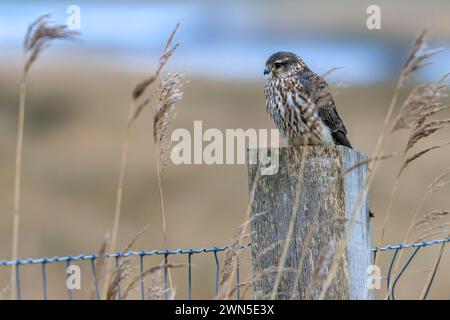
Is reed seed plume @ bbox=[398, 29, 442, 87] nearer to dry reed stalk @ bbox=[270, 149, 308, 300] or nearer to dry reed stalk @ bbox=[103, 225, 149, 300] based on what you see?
dry reed stalk @ bbox=[270, 149, 308, 300]

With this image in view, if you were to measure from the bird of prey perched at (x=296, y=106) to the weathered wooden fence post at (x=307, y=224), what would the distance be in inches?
74.6

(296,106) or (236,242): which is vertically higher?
(296,106)

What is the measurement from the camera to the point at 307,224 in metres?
4.06

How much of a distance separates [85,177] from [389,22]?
1354 inches

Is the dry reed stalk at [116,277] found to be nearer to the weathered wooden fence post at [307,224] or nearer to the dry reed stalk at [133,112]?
the dry reed stalk at [133,112]

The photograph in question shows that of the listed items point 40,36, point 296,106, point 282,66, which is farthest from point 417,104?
point 282,66

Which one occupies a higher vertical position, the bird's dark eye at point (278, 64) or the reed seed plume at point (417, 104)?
the bird's dark eye at point (278, 64)

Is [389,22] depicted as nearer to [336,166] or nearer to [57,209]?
[57,209]

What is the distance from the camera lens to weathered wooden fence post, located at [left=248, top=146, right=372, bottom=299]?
158 inches

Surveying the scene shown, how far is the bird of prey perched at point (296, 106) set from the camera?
20.3ft

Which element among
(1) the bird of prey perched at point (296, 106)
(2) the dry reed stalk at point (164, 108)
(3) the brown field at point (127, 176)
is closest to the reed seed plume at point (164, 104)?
(2) the dry reed stalk at point (164, 108)

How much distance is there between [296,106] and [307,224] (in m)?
2.22

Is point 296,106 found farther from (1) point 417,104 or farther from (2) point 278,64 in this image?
(1) point 417,104

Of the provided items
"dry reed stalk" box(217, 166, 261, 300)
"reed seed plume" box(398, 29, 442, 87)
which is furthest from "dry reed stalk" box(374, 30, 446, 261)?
"dry reed stalk" box(217, 166, 261, 300)
